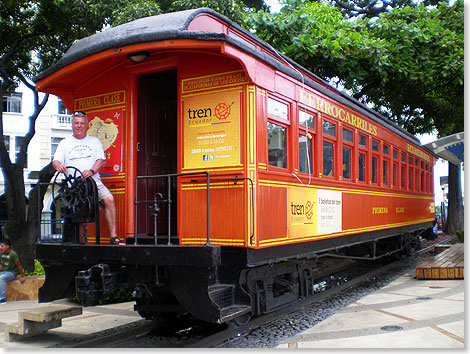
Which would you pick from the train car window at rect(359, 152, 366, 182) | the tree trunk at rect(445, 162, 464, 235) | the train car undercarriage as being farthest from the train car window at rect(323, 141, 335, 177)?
the tree trunk at rect(445, 162, 464, 235)

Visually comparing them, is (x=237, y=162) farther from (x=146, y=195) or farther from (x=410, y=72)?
(x=410, y=72)

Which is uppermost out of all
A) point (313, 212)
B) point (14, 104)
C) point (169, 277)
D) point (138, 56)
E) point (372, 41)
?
point (14, 104)

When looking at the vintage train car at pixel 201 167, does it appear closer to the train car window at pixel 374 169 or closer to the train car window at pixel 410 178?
the train car window at pixel 374 169

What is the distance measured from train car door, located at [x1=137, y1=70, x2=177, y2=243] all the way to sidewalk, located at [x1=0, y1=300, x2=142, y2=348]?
5.34ft

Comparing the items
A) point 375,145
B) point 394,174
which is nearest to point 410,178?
point 394,174

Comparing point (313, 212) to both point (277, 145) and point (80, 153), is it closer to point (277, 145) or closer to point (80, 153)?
point (277, 145)

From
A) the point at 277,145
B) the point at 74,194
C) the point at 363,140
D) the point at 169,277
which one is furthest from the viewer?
the point at 363,140

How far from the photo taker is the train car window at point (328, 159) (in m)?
7.19

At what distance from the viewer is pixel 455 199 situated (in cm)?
2202

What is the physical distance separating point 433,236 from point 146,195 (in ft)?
47.0

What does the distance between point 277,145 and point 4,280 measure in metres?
6.29

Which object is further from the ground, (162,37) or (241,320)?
(162,37)

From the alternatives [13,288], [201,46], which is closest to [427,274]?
[201,46]

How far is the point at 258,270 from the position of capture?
5.81 m
